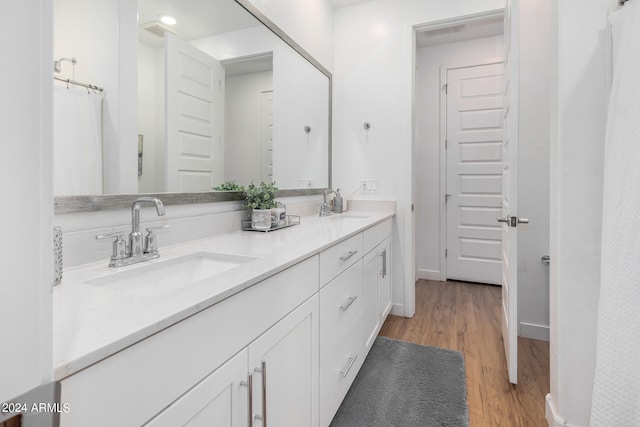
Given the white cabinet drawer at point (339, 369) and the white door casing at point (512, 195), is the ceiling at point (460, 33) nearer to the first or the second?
the white door casing at point (512, 195)

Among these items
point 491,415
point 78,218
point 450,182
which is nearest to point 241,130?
point 78,218

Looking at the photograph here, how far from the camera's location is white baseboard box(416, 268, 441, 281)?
12.3 feet

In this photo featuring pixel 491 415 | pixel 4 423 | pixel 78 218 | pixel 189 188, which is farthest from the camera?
pixel 491 415

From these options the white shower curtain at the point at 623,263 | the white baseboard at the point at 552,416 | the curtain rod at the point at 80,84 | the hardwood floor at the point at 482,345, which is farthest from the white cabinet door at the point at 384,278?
the curtain rod at the point at 80,84

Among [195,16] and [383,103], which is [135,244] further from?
[383,103]

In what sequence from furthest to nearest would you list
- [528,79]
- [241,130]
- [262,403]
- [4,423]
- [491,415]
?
[528,79] → [241,130] → [491,415] → [262,403] → [4,423]

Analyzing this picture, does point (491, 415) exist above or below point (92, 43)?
below

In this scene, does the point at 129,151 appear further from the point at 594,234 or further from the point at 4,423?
the point at 594,234

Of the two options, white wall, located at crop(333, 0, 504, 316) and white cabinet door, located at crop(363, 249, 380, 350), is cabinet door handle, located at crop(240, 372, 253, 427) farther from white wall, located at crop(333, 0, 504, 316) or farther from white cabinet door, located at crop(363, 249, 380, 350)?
white wall, located at crop(333, 0, 504, 316)

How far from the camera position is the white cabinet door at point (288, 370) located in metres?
0.86

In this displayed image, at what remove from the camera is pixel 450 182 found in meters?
3.69

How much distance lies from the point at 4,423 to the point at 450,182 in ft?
12.6

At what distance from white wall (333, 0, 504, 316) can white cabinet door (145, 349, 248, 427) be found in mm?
2100

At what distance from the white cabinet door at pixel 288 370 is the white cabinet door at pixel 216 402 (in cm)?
4
